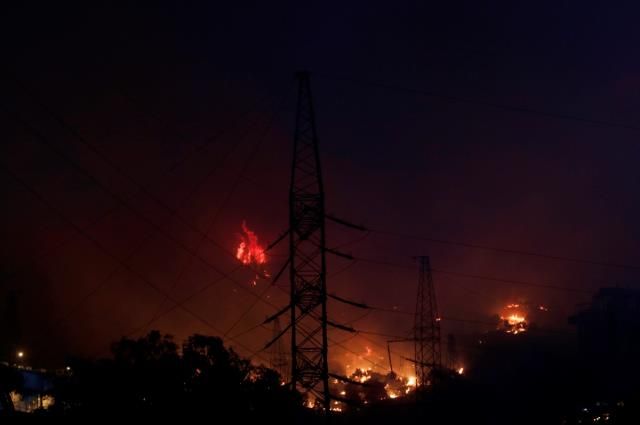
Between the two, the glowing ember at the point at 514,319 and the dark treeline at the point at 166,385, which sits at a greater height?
the glowing ember at the point at 514,319

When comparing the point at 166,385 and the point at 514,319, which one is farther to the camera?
the point at 514,319

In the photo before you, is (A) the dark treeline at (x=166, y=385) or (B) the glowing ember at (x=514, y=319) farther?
(B) the glowing ember at (x=514, y=319)

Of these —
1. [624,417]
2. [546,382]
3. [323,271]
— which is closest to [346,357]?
[546,382]

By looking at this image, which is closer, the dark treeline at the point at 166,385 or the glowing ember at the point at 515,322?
the dark treeline at the point at 166,385

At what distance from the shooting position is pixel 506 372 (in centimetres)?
8494

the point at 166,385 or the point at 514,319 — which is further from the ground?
the point at 514,319

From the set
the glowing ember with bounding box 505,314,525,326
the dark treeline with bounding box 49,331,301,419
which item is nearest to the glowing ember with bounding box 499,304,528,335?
the glowing ember with bounding box 505,314,525,326

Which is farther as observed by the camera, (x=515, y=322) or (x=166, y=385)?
(x=515, y=322)

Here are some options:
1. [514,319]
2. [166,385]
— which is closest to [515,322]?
[514,319]

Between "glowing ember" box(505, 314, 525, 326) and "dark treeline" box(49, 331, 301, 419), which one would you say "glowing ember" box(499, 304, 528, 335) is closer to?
"glowing ember" box(505, 314, 525, 326)

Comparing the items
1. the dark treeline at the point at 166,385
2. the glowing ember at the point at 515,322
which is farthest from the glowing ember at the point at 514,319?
the dark treeline at the point at 166,385

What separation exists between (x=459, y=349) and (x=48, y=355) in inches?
2700

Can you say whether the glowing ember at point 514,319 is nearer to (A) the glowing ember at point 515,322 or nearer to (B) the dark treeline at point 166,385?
(A) the glowing ember at point 515,322

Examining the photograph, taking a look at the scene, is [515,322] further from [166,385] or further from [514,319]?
[166,385]
